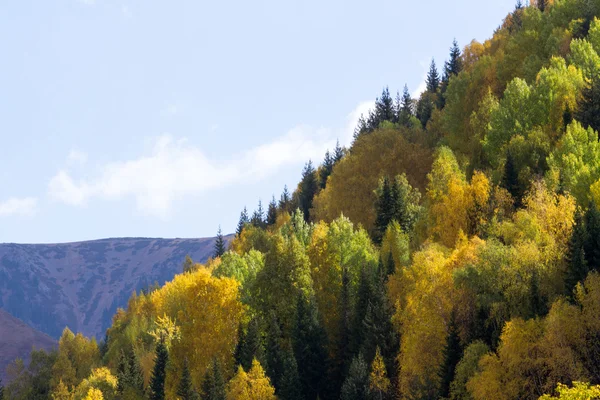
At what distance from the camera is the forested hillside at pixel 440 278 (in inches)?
1970

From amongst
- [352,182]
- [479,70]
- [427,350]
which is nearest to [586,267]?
[427,350]

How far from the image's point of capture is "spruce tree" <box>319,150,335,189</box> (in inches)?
6240

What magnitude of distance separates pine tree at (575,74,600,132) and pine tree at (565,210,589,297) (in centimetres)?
3487

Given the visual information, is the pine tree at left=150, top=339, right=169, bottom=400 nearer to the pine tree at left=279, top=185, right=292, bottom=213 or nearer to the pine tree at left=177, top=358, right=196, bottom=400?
the pine tree at left=177, top=358, right=196, bottom=400

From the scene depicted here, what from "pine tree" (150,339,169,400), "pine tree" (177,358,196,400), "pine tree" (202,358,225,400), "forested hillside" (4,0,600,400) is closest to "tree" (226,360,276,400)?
"forested hillside" (4,0,600,400)

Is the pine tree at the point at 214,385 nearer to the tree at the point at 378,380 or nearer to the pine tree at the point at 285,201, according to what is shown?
the tree at the point at 378,380

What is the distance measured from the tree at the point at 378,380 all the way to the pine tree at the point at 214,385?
14.9 meters

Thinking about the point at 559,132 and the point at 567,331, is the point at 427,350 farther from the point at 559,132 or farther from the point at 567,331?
the point at 559,132

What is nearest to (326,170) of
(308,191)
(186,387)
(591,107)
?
(308,191)

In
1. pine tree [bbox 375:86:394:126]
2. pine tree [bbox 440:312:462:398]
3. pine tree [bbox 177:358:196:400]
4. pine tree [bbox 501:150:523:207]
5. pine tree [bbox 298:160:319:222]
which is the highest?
pine tree [bbox 375:86:394:126]

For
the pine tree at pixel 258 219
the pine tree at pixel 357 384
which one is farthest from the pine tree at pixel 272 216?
the pine tree at pixel 357 384

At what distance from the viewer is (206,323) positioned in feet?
237

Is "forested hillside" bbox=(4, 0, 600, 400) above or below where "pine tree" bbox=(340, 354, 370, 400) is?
above

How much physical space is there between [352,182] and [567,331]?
215ft
